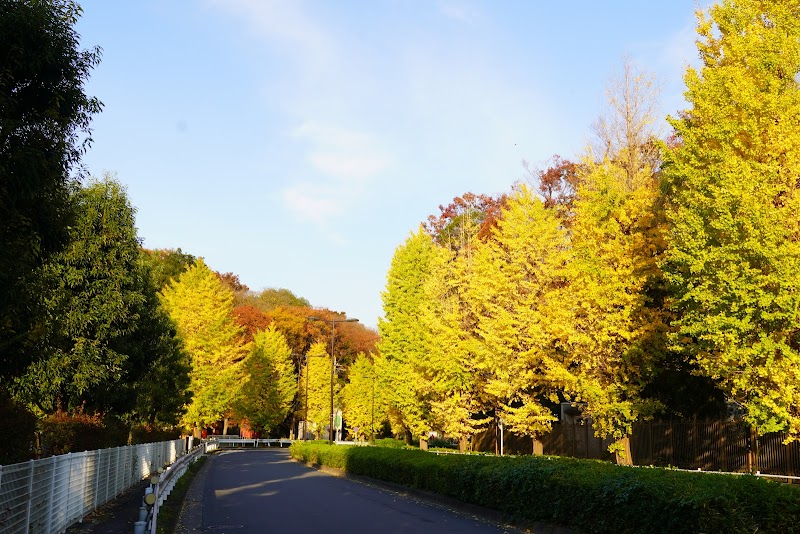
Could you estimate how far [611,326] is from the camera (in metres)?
25.7

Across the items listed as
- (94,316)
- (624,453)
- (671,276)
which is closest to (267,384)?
(624,453)

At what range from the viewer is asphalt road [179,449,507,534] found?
1424 cm

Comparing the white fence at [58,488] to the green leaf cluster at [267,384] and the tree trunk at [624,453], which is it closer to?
the tree trunk at [624,453]

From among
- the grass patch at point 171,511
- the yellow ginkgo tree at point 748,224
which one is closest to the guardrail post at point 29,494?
the grass patch at point 171,511

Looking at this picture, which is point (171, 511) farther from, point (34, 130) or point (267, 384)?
point (267, 384)

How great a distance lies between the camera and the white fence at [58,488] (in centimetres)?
823

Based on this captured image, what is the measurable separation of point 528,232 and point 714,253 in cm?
1451

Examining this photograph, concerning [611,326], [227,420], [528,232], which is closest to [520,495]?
[611,326]

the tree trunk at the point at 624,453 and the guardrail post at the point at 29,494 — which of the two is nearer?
the guardrail post at the point at 29,494

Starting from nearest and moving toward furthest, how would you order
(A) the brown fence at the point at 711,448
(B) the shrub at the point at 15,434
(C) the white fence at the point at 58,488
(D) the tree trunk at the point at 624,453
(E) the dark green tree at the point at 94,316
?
1. (C) the white fence at the point at 58,488
2. (B) the shrub at the point at 15,434
3. (E) the dark green tree at the point at 94,316
4. (A) the brown fence at the point at 711,448
5. (D) the tree trunk at the point at 624,453

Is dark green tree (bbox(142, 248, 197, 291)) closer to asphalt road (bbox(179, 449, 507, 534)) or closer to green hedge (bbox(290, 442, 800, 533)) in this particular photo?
asphalt road (bbox(179, 449, 507, 534))

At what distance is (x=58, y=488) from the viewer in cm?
1115

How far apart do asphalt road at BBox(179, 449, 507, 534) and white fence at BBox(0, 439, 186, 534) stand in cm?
193

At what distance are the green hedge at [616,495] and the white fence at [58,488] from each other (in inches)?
327
